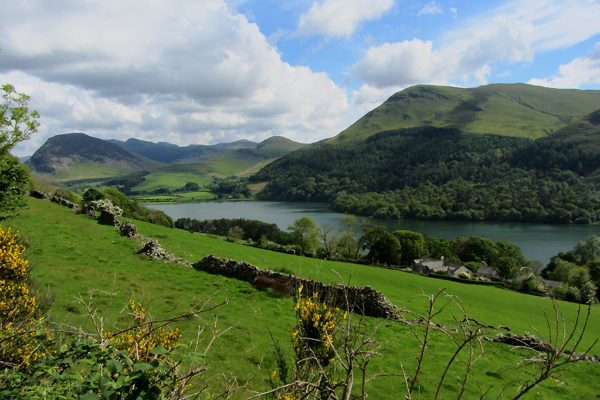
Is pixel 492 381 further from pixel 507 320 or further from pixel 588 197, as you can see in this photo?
pixel 588 197

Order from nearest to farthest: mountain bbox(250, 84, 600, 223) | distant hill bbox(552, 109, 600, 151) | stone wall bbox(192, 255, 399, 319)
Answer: stone wall bbox(192, 255, 399, 319), mountain bbox(250, 84, 600, 223), distant hill bbox(552, 109, 600, 151)

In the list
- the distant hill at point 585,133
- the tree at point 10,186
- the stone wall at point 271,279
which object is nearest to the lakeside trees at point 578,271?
the stone wall at point 271,279

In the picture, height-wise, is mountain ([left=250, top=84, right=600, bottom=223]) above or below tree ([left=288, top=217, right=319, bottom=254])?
above

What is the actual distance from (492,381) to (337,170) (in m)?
183

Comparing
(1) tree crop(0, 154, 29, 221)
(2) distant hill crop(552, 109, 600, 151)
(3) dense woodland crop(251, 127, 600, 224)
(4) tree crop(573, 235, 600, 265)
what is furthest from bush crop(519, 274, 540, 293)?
(2) distant hill crop(552, 109, 600, 151)

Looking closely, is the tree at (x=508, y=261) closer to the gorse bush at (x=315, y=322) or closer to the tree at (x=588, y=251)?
the tree at (x=588, y=251)

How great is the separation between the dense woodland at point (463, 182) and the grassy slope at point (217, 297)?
85808 millimetres

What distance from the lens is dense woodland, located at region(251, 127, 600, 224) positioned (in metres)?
98.2

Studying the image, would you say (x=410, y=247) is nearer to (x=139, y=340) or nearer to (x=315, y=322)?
(x=315, y=322)

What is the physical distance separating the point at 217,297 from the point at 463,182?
470ft

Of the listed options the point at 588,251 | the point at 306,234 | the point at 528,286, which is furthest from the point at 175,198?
the point at 588,251

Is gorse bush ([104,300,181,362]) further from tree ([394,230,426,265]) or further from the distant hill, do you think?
the distant hill

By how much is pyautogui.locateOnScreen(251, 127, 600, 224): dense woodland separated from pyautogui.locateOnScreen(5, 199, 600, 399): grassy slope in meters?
85.8

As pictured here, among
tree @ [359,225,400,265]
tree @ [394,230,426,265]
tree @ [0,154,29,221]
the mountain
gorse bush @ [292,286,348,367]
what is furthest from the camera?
the mountain
